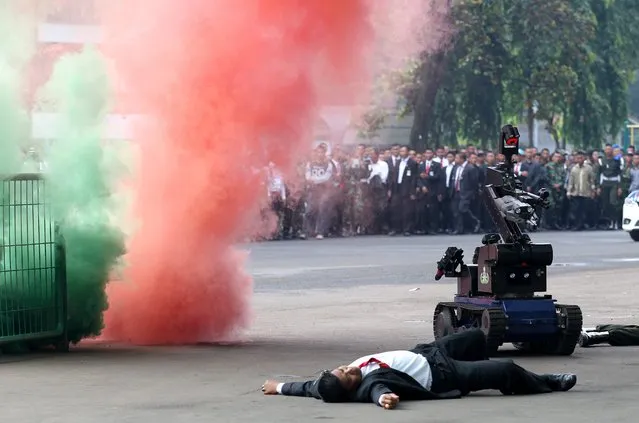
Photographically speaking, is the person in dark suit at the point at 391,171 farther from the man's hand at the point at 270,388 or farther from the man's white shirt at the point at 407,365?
the man's white shirt at the point at 407,365

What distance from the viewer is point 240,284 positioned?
48.0 feet

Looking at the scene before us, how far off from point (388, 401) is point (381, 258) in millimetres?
17291

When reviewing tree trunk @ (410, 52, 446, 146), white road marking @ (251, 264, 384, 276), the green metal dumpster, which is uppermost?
tree trunk @ (410, 52, 446, 146)

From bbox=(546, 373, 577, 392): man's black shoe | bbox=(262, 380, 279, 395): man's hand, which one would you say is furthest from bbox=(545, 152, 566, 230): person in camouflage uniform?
bbox=(262, 380, 279, 395): man's hand

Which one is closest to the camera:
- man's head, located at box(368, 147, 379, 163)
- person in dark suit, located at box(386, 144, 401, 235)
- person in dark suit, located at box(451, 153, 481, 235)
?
man's head, located at box(368, 147, 379, 163)

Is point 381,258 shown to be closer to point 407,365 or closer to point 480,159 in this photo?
point 480,159

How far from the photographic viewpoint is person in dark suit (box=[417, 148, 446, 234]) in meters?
36.4

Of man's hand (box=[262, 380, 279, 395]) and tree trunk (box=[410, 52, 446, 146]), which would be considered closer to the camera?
man's hand (box=[262, 380, 279, 395])

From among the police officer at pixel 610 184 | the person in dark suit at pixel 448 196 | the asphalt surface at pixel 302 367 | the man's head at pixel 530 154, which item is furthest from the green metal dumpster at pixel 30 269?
the police officer at pixel 610 184

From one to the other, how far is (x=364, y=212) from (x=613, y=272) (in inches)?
509

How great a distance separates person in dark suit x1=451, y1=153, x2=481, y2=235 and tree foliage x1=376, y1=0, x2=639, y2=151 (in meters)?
3.56

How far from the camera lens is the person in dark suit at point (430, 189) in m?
36.4

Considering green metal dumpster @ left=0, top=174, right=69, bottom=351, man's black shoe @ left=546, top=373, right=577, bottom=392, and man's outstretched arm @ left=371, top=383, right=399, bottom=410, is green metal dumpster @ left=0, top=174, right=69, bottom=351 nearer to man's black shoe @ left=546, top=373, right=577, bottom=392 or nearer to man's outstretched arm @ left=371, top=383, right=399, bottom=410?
man's outstretched arm @ left=371, top=383, right=399, bottom=410

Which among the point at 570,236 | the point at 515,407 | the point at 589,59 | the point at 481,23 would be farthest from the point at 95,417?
the point at 589,59
